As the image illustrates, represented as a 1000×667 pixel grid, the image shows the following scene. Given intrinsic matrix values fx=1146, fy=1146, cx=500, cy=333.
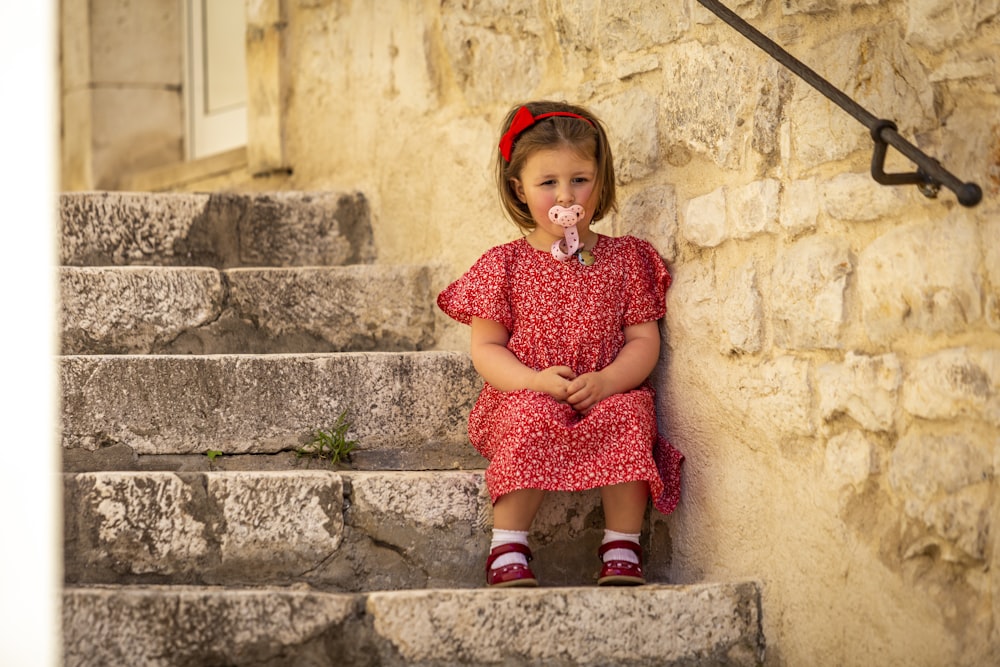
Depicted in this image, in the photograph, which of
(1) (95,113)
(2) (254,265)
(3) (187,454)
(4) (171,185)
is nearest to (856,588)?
(3) (187,454)

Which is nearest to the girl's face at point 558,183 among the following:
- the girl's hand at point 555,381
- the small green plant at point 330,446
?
the girl's hand at point 555,381

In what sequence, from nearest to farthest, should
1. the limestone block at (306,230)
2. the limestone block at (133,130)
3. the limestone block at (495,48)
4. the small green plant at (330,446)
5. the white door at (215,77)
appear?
the small green plant at (330,446)
the limestone block at (495,48)
the limestone block at (306,230)
the white door at (215,77)
the limestone block at (133,130)

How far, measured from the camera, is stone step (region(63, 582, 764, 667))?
204cm

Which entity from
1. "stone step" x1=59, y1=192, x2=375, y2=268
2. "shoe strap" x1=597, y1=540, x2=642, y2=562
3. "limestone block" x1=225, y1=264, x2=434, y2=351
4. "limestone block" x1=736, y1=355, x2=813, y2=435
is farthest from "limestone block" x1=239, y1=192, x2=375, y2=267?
"limestone block" x1=736, y1=355, x2=813, y2=435

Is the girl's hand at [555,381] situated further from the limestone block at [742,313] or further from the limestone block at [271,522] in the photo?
the limestone block at [271,522]

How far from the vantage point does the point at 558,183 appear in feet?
8.29

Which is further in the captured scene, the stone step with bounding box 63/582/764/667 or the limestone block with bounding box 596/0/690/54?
the limestone block with bounding box 596/0/690/54

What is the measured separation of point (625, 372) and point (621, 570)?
1.37 feet

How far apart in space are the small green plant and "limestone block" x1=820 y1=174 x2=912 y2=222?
3.89ft

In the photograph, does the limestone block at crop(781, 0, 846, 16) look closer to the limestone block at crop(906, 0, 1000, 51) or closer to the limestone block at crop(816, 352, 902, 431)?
the limestone block at crop(906, 0, 1000, 51)

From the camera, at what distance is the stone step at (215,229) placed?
10.6ft

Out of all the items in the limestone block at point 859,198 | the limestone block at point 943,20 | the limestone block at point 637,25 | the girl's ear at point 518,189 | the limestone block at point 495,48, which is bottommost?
the limestone block at point 859,198

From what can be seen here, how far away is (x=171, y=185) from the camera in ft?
16.2

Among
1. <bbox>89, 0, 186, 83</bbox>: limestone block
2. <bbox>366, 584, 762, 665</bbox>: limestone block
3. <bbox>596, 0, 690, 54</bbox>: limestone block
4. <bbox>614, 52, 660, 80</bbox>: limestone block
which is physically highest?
<bbox>89, 0, 186, 83</bbox>: limestone block
